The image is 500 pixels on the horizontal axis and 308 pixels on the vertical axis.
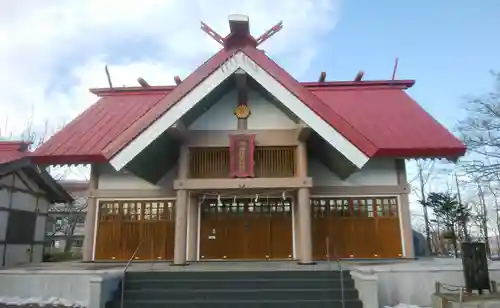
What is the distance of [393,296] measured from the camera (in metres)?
7.29

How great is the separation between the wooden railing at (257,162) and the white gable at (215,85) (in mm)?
1610

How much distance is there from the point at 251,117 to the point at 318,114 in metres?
2.35

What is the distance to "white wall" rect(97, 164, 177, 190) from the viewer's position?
11242mm

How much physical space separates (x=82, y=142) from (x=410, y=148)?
9034 millimetres

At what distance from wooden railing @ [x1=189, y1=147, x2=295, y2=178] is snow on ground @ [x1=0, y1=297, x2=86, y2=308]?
395cm

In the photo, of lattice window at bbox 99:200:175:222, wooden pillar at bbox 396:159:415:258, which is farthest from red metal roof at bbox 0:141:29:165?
wooden pillar at bbox 396:159:415:258

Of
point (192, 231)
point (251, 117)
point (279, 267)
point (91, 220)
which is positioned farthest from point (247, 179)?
point (91, 220)

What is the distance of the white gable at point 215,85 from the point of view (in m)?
8.23

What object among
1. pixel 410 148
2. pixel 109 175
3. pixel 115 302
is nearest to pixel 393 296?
pixel 410 148

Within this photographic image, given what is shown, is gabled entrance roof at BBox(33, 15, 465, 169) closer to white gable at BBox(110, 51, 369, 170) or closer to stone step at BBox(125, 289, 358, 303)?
white gable at BBox(110, 51, 369, 170)

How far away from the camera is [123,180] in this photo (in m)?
11.3

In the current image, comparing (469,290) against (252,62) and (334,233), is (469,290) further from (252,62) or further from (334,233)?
(252,62)

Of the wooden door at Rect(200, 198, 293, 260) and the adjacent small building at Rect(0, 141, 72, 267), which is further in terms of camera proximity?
the wooden door at Rect(200, 198, 293, 260)

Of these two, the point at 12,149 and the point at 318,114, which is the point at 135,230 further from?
the point at 318,114
